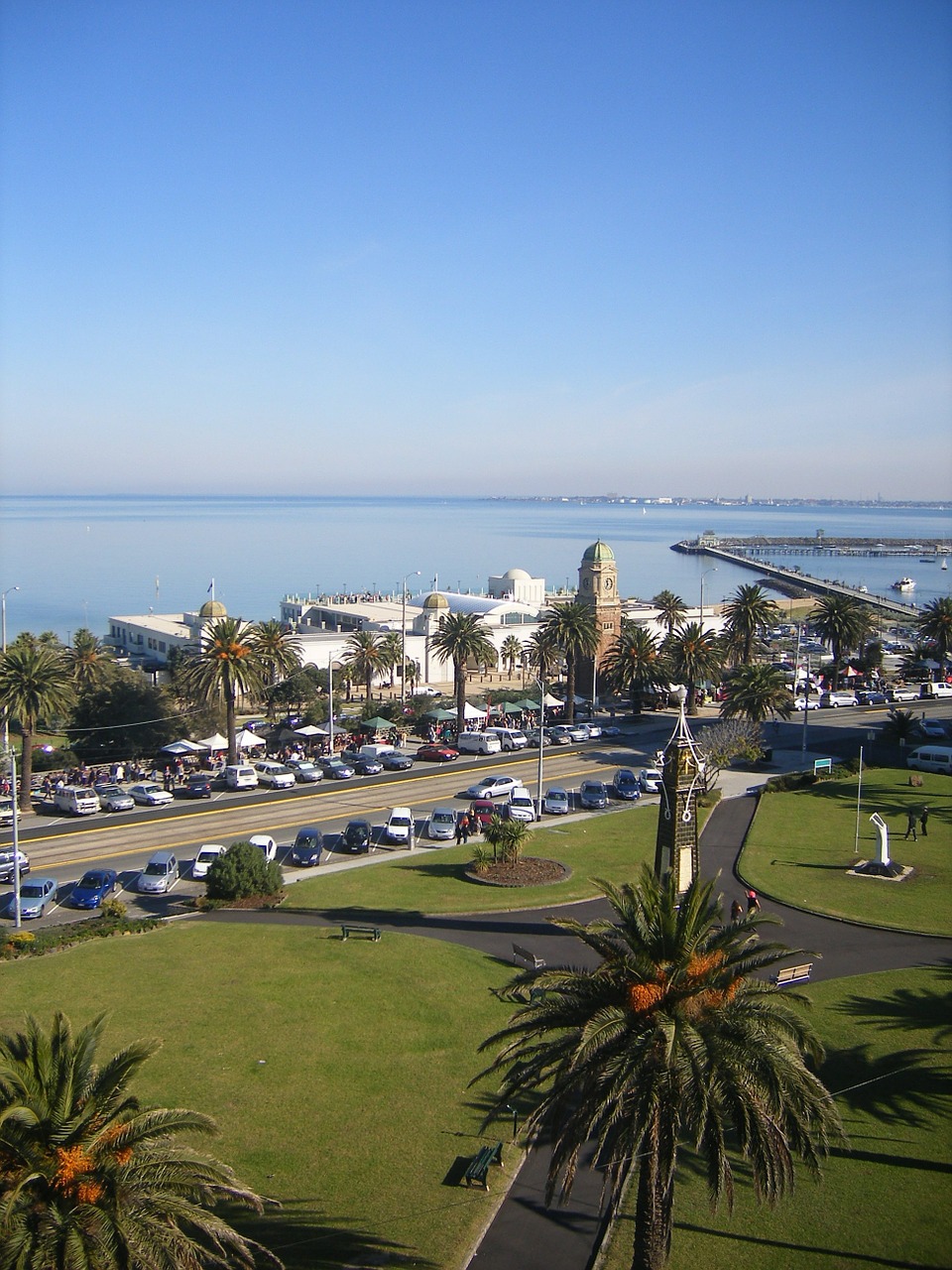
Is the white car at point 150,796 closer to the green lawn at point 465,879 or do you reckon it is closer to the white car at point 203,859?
the white car at point 203,859

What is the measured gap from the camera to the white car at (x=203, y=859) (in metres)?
32.4

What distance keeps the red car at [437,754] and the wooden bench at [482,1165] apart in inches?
1374

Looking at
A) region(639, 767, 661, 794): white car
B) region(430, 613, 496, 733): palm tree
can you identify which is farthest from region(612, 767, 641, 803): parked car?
region(430, 613, 496, 733): palm tree

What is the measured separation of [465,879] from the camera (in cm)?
3169

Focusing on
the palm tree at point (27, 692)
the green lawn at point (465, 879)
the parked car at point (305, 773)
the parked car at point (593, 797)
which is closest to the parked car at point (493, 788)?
the parked car at point (593, 797)

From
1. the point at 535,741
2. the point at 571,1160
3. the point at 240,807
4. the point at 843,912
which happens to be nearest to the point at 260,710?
the point at 535,741

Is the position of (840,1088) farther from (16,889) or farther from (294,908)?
(16,889)

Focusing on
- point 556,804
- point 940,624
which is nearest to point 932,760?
point 556,804

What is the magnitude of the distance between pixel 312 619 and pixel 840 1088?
80749 millimetres

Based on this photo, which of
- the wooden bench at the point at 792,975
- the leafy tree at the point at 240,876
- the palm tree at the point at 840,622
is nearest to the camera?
the wooden bench at the point at 792,975

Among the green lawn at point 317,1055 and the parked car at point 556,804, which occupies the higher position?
the green lawn at point 317,1055

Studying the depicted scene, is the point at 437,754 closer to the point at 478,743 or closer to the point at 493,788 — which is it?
the point at 478,743

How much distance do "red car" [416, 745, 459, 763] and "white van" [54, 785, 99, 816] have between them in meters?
16.6

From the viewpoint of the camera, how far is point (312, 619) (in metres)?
95.4
